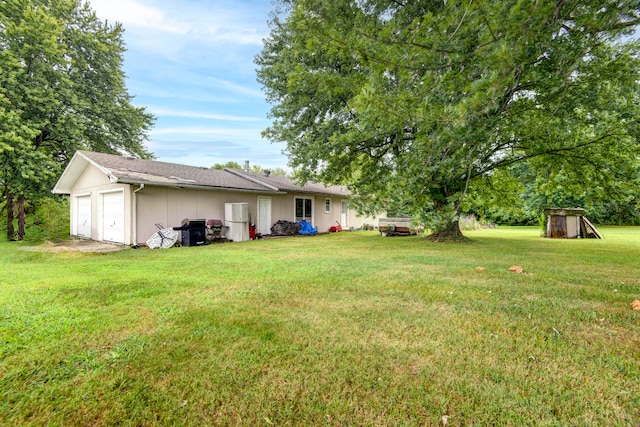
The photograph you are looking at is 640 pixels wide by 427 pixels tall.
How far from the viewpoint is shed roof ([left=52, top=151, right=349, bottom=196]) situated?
33.0 feet

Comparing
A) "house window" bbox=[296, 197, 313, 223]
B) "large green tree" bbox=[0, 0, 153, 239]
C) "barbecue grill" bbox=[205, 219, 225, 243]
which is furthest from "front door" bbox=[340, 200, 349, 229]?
"large green tree" bbox=[0, 0, 153, 239]

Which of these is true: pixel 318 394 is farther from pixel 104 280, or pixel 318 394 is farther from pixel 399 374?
pixel 104 280

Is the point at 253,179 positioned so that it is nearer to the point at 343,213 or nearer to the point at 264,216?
the point at 264,216

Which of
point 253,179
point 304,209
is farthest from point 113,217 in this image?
point 304,209

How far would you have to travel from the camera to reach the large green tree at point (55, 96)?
1130cm

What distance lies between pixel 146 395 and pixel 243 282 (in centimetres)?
293

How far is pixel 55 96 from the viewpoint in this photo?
12664mm

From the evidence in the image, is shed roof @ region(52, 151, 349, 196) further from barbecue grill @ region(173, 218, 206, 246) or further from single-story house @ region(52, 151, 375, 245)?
barbecue grill @ region(173, 218, 206, 246)

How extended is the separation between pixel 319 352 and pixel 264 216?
12.6m

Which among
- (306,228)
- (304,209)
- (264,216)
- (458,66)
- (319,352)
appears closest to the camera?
(319,352)

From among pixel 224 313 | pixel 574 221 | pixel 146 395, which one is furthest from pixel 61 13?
pixel 574 221

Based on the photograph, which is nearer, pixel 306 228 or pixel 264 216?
pixel 264 216

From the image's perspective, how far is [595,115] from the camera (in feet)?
25.2

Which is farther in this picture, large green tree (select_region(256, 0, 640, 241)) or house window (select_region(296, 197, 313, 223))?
house window (select_region(296, 197, 313, 223))
